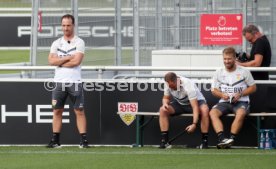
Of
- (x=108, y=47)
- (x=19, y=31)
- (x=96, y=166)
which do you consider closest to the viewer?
(x=96, y=166)

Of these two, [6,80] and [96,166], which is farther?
[6,80]

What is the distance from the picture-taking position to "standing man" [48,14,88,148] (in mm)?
17531

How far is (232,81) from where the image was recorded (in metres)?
17.5

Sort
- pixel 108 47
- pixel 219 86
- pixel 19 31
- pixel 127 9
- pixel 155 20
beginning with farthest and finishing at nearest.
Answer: pixel 19 31 < pixel 127 9 < pixel 108 47 < pixel 155 20 < pixel 219 86

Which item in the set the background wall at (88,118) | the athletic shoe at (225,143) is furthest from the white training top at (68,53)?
the athletic shoe at (225,143)

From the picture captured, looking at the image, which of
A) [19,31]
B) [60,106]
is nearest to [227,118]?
[60,106]

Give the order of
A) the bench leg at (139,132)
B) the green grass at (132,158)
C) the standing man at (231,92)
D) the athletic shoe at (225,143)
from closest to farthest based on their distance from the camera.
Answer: the green grass at (132,158) < the athletic shoe at (225,143) < the standing man at (231,92) < the bench leg at (139,132)

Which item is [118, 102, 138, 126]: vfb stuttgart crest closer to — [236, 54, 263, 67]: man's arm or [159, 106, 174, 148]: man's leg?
[159, 106, 174, 148]: man's leg

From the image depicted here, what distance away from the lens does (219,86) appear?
17.5 metres

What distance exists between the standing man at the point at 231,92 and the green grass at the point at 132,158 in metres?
0.34

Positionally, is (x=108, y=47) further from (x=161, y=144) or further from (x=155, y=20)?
(x=161, y=144)

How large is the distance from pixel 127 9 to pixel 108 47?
2051mm

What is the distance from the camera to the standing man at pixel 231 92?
679 inches

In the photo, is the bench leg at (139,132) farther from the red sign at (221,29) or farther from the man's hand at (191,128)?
the red sign at (221,29)
